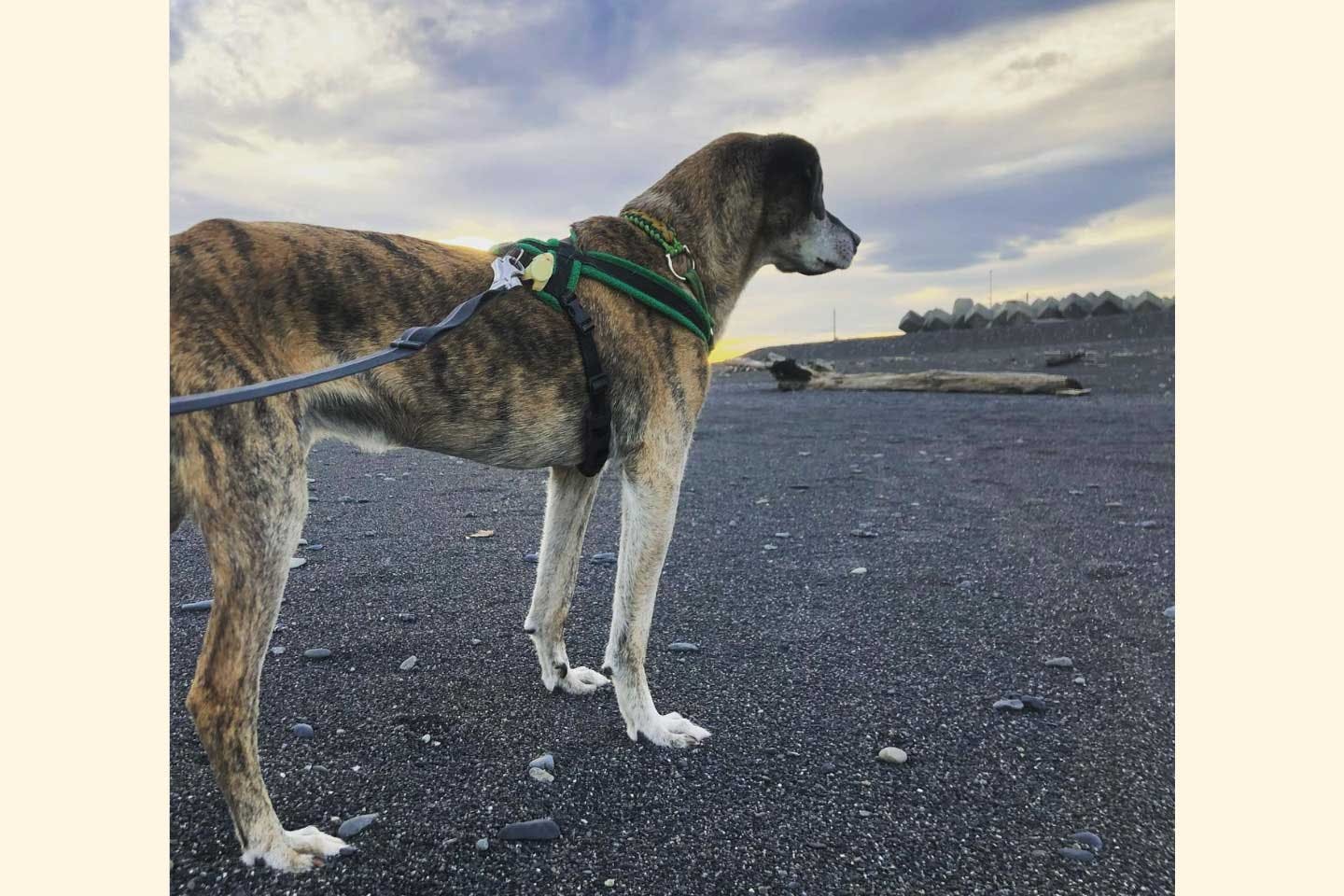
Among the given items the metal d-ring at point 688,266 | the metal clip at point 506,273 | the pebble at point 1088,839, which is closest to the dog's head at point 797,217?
the metal d-ring at point 688,266

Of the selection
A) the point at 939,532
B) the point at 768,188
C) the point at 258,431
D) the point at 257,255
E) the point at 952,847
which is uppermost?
the point at 768,188

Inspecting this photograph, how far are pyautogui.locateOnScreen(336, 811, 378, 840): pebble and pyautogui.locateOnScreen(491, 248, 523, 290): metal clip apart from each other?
1.56 meters

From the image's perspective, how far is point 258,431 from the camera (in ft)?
6.43

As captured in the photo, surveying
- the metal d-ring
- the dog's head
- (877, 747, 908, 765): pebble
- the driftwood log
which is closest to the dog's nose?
the dog's head

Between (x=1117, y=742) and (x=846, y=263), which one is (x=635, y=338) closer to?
(x=846, y=263)

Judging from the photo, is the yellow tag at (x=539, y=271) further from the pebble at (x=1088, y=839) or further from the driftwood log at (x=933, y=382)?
the driftwood log at (x=933, y=382)

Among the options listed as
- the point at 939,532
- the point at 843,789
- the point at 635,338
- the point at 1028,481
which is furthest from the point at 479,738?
the point at 1028,481

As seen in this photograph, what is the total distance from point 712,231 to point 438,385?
1.24 m

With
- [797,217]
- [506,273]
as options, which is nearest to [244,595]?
[506,273]

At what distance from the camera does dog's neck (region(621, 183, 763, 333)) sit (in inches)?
115

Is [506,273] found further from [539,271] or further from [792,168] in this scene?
[792,168]

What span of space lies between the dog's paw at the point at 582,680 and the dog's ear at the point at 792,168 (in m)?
2.06

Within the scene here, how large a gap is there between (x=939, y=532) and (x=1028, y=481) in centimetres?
211

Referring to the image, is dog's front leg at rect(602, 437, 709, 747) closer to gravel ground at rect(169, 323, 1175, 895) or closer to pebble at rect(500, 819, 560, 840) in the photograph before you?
gravel ground at rect(169, 323, 1175, 895)
